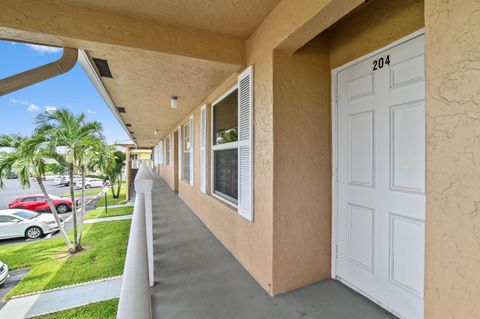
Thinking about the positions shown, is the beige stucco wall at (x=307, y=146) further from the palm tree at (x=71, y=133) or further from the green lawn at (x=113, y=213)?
the green lawn at (x=113, y=213)

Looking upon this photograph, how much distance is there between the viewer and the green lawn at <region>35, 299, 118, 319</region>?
3.91m

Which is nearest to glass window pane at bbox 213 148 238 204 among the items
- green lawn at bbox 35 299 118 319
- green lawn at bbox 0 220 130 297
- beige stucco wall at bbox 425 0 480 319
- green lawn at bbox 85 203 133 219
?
beige stucco wall at bbox 425 0 480 319

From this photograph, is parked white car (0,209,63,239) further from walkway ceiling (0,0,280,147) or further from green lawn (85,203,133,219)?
walkway ceiling (0,0,280,147)

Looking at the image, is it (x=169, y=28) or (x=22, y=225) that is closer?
(x=169, y=28)

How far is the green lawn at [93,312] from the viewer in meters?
3.91

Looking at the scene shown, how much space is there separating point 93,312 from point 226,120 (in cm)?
419

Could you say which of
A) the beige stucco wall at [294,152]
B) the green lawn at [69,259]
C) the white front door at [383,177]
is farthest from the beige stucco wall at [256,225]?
the green lawn at [69,259]

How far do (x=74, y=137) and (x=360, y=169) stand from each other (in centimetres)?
911

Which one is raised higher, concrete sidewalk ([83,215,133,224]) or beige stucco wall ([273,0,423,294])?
beige stucco wall ([273,0,423,294])

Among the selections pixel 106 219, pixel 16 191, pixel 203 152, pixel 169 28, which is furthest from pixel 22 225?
pixel 16 191

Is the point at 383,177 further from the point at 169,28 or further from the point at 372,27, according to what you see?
the point at 169,28

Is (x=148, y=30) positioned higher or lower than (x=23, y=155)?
higher

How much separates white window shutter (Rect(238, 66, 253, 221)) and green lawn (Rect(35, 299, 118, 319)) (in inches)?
129

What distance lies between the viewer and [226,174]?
3789mm
